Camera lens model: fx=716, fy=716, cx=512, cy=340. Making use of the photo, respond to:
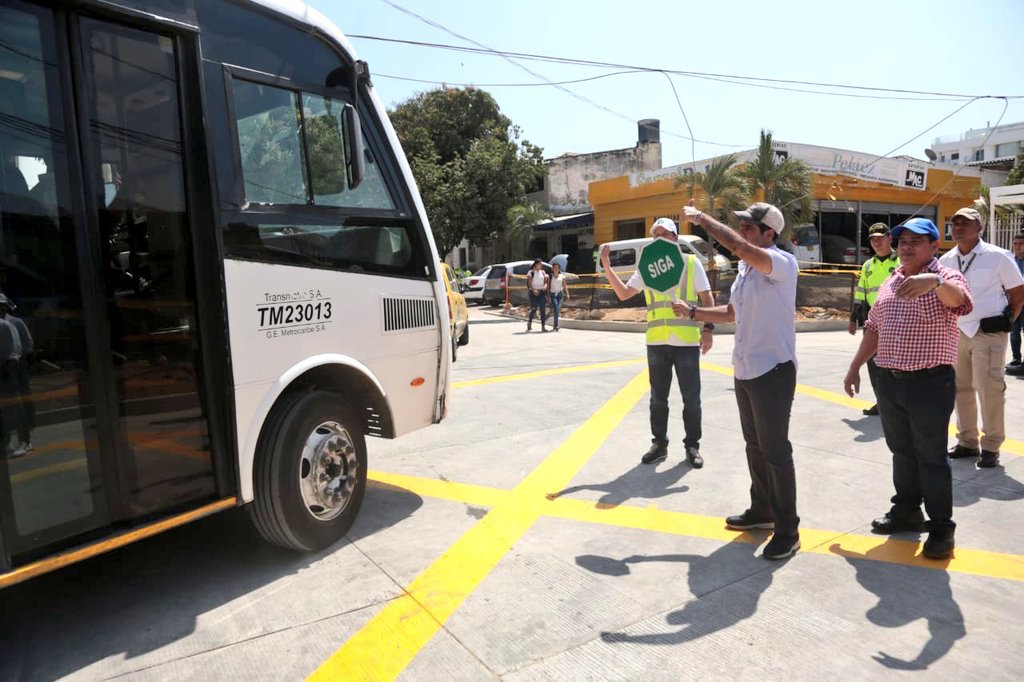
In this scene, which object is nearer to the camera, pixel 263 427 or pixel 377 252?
pixel 263 427

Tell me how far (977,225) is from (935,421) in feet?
6.22

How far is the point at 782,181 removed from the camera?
20.2 m

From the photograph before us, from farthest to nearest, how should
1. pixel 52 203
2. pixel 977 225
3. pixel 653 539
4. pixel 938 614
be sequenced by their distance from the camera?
1. pixel 977 225
2. pixel 653 539
3. pixel 938 614
4. pixel 52 203

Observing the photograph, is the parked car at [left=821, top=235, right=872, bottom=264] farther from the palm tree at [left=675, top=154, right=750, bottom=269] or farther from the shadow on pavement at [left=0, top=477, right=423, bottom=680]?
the shadow on pavement at [left=0, top=477, right=423, bottom=680]

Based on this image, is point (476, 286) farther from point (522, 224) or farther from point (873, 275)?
point (873, 275)

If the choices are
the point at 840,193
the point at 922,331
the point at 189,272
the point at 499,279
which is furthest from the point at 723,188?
the point at 189,272

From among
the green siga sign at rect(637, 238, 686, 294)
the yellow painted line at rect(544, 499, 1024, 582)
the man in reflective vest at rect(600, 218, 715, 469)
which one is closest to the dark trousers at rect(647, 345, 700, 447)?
the man in reflective vest at rect(600, 218, 715, 469)

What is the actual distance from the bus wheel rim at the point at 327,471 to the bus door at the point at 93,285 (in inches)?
21.8

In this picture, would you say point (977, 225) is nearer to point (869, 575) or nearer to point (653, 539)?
point (869, 575)

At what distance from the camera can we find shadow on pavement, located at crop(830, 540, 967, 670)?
2.90 metres

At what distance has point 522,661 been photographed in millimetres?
2902

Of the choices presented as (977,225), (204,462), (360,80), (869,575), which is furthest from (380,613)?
(977,225)

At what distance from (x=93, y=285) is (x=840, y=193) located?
27.2 metres

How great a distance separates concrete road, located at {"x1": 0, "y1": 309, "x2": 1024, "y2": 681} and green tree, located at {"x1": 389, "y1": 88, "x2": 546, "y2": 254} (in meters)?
25.5
